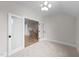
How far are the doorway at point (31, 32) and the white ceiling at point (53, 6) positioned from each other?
222 mm

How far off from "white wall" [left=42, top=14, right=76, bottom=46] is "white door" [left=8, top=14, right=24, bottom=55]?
19.3 inches

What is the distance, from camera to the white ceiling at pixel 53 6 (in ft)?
6.07

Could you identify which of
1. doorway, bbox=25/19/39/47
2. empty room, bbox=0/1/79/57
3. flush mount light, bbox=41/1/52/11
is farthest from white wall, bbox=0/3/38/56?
flush mount light, bbox=41/1/52/11

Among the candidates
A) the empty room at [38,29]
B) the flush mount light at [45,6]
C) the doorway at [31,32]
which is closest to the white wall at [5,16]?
the empty room at [38,29]

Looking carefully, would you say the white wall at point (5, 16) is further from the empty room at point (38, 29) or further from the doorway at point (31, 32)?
the doorway at point (31, 32)

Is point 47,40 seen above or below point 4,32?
below

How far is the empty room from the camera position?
76.1 inches

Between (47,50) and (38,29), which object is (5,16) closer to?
(38,29)

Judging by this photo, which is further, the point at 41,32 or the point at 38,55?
the point at 41,32

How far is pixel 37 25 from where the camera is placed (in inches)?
81.5

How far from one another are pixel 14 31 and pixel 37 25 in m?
0.48

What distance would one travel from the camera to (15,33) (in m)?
2.03

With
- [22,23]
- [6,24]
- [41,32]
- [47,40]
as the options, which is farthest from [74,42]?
[6,24]

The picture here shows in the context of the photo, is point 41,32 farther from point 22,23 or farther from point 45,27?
point 22,23
